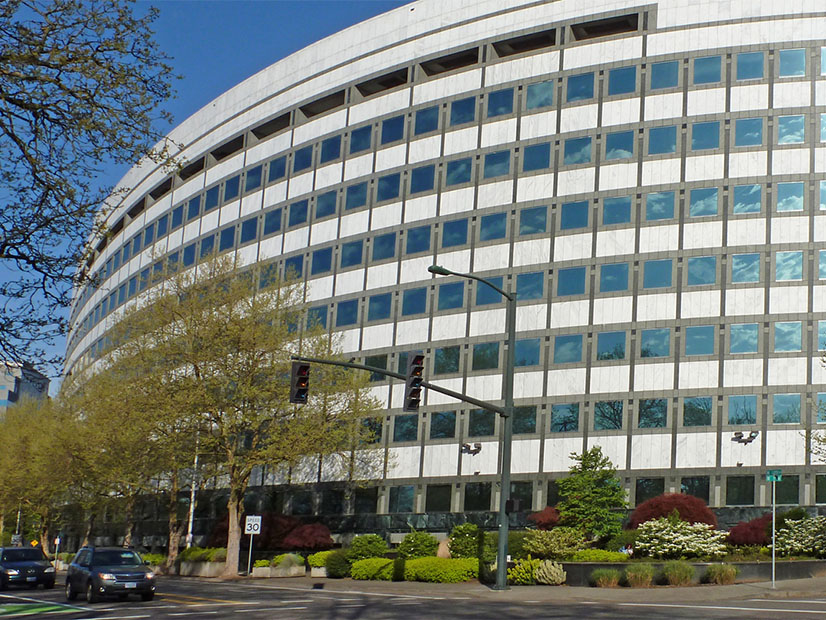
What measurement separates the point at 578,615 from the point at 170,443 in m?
28.8

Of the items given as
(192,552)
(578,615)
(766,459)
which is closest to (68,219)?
(578,615)

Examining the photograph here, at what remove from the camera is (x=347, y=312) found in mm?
59969

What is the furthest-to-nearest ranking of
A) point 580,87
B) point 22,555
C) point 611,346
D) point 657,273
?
1. point 580,87
2. point 611,346
3. point 657,273
4. point 22,555

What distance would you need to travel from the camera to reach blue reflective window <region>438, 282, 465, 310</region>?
181 ft

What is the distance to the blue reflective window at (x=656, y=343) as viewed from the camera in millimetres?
48750

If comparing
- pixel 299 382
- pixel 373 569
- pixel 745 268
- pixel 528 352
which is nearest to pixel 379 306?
pixel 528 352

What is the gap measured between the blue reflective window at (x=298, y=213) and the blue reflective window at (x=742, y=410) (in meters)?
28.9

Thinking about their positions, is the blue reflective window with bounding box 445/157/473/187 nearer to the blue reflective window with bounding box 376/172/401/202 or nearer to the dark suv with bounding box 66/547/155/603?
the blue reflective window with bounding box 376/172/401/202

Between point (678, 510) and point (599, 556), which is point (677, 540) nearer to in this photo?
point (599, 556)

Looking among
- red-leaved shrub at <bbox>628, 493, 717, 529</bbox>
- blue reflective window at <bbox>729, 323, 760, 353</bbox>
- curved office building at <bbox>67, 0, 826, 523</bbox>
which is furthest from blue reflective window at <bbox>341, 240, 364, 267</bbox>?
red-leaved shrub at <bbox>628, 493, 717, 529</bbox>

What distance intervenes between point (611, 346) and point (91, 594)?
2849 centimetres

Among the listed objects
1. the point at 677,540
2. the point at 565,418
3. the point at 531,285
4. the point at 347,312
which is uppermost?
the point at 531,285

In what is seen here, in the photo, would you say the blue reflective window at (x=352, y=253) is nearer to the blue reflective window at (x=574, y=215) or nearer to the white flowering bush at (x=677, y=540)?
the blue reflective window at (x=574, y=215)

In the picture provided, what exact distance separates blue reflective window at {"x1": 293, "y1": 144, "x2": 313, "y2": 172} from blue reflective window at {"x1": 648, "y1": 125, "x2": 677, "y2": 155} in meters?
22.5
